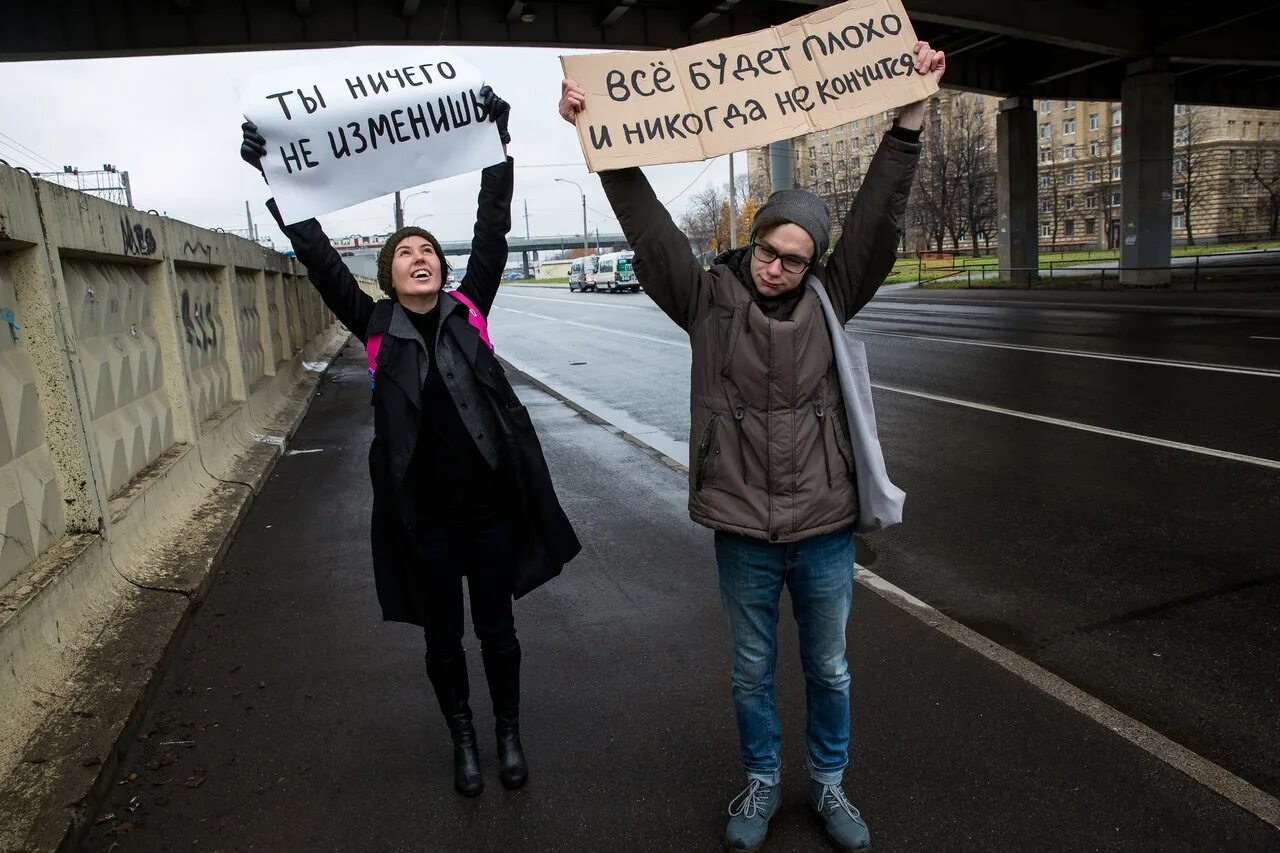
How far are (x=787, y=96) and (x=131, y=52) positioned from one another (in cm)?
2142

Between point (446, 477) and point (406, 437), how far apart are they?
194 mm

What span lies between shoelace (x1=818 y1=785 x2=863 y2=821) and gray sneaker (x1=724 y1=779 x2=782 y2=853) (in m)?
0.14

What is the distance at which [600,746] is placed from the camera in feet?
11.4

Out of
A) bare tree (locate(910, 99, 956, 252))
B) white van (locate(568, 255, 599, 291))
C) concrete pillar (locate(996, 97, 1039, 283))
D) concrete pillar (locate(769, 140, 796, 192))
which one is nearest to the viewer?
concrete pillar (locate(769, 140, 796, 192))

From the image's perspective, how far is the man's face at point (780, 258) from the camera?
106 inches

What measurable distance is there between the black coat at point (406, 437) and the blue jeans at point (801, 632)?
2.21 ft

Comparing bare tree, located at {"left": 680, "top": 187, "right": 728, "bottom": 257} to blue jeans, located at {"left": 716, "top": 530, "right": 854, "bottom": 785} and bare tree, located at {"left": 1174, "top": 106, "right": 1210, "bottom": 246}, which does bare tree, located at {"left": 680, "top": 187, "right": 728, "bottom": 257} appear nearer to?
bare tree, located at {"left": 1174, "top": 106, "right": 1210, "bottom": 246}

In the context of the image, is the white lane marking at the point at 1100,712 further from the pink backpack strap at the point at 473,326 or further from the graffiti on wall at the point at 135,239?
the graffiti on wall at the point at 135,239

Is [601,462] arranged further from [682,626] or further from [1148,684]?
[1148,684]

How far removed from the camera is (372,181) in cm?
348

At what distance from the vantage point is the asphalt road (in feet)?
12.8

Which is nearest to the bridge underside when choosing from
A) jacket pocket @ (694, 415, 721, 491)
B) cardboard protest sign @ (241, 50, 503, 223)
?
cardboard protest sign @ (241, 50, 503, 223)

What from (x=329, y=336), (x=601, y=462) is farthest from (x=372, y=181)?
(x=329, y=336)

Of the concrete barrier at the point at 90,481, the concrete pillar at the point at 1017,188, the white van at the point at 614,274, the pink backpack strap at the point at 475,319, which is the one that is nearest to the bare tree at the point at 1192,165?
the concrete pillar at the point at 1017,188
